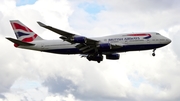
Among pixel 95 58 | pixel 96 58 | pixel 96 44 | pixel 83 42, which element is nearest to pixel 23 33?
pixel 95 58

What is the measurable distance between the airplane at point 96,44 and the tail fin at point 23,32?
7.18 ft

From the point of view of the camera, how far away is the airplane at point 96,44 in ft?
250

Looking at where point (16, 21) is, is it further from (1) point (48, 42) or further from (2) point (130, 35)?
(2) point (130, 35)

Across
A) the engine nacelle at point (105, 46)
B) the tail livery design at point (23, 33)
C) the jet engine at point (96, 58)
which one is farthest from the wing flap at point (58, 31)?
the tail livery design at point (23, 33)

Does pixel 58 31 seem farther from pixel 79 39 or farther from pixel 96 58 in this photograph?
pixel 96 58

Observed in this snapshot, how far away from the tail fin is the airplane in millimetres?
2188

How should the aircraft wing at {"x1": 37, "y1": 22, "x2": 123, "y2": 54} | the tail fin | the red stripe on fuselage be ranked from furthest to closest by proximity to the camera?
1. the red stripe on fuselage
2. the tail fin
3. the aircraft wing at {"x1": 37, "y1": 22, "x2": 123, "y2": 54}

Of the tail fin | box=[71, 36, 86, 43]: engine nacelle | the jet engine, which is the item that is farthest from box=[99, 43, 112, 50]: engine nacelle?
the tail fin

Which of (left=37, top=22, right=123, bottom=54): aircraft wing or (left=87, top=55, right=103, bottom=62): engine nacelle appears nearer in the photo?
(left=37, top=22, right=123, bottom=54): aircraft wing

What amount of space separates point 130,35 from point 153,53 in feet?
17.4

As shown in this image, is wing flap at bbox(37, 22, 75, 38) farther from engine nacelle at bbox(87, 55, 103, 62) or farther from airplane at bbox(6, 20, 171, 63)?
engine nacelle at bbox(87, 55, 103, 62)

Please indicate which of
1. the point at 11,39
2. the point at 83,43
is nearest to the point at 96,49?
the point at 83,43

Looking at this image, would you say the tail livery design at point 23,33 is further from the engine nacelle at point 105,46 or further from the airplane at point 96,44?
the engine nacelle at point 105,46

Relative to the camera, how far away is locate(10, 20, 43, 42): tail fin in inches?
3418
